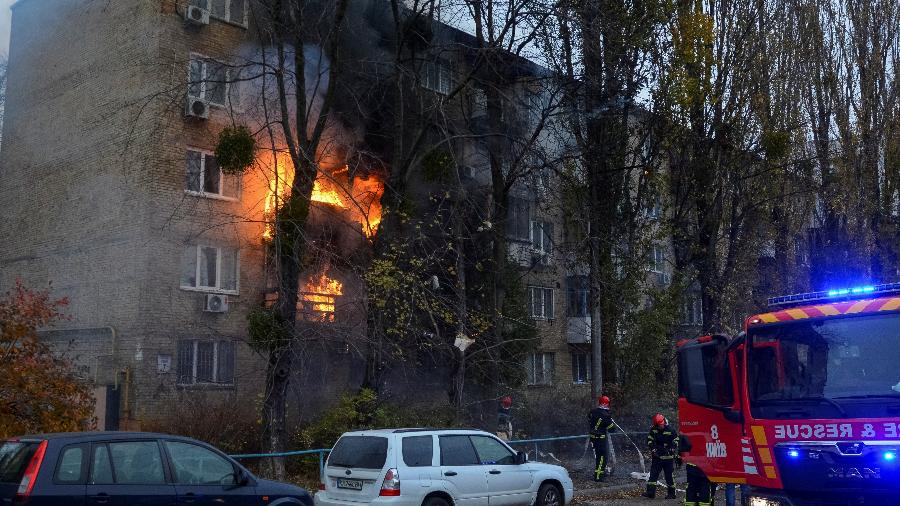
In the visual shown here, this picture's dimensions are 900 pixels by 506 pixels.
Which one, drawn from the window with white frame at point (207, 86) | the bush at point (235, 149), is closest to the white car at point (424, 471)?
the bush at point (235, 149)

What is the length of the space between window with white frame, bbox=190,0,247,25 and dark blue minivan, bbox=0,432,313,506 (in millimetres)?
15508

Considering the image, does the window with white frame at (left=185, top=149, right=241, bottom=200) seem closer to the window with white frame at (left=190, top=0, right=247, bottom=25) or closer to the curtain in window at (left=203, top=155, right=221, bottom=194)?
the curtain in window at (left=203, top=155, right=221, bottom=194)

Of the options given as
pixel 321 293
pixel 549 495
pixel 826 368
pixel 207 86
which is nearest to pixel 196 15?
pixel 207 86

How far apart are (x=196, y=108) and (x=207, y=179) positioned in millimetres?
1796

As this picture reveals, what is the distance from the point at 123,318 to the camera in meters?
19.7

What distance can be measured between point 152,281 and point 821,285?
18.3 meters

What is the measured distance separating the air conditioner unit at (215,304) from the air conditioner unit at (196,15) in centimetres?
667

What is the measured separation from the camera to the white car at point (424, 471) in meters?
10.1

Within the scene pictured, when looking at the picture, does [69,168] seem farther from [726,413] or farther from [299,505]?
[726,413]

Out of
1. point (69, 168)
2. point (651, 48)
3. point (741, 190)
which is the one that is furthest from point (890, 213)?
point (69, 168)

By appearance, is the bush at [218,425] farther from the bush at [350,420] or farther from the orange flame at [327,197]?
the orange flame at [327,197]

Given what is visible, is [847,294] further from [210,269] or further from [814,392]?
[210,269]

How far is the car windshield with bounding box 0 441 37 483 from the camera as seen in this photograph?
7.39m

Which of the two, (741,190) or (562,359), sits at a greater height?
(741,190)
